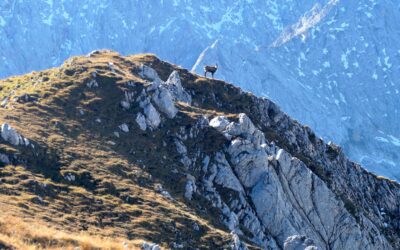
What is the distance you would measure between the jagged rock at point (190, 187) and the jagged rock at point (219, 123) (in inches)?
562

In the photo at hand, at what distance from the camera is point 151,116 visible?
9706 cm

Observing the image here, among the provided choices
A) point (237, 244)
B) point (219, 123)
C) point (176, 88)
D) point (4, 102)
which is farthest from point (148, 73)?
point (237, 244)

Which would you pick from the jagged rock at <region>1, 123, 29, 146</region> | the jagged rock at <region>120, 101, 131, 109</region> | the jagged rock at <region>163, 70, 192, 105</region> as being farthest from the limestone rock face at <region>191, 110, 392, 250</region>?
the jagged rock at <region>1, 123, 29, 146</region>

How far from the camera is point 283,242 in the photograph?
87.8 m

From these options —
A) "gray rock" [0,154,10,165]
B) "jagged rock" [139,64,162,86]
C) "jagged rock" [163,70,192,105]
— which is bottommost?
"gray rock" [0,154,10,165]

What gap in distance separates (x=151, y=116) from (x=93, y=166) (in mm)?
19075

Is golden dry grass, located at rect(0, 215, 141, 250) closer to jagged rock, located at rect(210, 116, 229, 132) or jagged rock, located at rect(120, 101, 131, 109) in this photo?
jagged rock, located at rect(120, 101, 131, 109)

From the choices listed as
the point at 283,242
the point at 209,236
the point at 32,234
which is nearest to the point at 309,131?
the point at 283,242

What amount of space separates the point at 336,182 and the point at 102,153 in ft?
146

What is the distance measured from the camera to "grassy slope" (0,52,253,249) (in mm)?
66175

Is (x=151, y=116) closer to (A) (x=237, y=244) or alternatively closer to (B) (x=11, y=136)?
(B) (x=11, y=136)

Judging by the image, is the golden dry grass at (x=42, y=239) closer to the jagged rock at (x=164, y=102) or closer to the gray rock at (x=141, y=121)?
the gray rock at (x=141, y=121)

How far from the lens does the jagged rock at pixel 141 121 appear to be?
94.9 meters

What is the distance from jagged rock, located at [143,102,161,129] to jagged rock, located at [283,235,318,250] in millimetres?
25332
